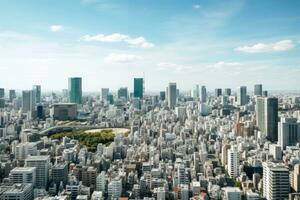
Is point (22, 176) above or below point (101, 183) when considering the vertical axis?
above

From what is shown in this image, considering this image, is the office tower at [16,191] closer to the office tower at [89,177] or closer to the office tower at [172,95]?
the office tower at [89,177]

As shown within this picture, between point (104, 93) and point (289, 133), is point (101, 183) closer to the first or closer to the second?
point (289, 133)

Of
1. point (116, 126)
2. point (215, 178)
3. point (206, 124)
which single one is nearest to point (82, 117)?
point (116, 126)

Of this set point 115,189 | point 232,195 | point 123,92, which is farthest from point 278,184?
point 123,92

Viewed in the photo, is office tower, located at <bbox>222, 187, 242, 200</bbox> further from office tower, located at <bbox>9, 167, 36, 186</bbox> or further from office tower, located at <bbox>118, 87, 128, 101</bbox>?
office tower, located at <bbox>118, 87, 128, 101</bbox>

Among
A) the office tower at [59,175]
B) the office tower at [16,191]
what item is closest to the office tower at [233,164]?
the office tower at [59,175]

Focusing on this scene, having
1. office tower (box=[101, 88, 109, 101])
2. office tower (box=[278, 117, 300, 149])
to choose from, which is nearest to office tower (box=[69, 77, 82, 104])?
office tower (box=[101, 88, 109, 101])
